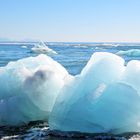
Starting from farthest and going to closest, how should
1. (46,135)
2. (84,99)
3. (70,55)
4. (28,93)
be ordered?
1. (70,55)
2. (28,93)
3. (84,99)
4. (46,135)

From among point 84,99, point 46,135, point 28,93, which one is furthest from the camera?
point 28,93

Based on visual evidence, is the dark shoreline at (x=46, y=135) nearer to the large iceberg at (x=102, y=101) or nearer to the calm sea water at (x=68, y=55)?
the large iceberg at (x=102, y=101)

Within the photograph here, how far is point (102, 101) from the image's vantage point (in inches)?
342

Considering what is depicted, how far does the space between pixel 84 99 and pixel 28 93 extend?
1735mm

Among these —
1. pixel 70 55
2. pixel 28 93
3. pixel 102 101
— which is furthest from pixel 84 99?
pixel 70 55

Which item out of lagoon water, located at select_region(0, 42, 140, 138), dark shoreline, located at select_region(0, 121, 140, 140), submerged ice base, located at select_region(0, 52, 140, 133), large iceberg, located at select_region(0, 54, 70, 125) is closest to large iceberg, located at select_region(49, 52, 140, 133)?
submerged ice base, located at select_region(0, 52, 140, 133)

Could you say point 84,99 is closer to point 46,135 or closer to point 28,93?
point 46,135

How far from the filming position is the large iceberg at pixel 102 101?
8.55 m

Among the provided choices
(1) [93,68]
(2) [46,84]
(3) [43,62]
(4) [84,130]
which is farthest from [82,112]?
(3) [43,62]

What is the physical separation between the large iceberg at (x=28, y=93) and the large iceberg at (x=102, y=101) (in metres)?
0.85

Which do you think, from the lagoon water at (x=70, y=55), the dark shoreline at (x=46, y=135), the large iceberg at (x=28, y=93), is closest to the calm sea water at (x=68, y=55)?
the lagoon water at (x=70, y=55)

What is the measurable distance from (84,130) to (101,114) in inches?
19.5

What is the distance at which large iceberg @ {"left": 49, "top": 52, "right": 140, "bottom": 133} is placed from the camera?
8547 mm

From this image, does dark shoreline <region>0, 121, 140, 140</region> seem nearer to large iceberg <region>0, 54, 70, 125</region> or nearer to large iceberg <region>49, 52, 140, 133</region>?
large iceberg <region>49, 52, 140, 133</region>
